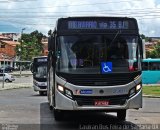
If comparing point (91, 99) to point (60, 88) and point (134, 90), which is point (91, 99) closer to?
point (60, 88)

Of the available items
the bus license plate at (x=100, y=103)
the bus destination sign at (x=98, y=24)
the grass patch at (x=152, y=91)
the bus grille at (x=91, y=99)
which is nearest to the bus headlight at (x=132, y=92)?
the bus grille at (x=91, y=99)

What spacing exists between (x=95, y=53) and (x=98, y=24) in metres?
0.96

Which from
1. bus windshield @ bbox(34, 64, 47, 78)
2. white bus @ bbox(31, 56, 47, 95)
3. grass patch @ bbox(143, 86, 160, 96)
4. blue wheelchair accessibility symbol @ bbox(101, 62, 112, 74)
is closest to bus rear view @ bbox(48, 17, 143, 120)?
blue wheelchair accessibility symbol @ bbox(101, 62, 112, 74)

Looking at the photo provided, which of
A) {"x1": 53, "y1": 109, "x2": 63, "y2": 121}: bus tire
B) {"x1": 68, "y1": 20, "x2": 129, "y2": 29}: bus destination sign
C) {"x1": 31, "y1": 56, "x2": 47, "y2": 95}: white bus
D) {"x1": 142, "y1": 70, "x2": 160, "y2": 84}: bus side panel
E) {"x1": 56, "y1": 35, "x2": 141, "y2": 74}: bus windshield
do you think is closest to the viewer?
{"x1": 56, "y1": 35, "x2": 141, "y2": 74}: bus windshield

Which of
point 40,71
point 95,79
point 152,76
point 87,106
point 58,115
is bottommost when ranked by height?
point 152,76

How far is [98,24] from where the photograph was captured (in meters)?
13.8

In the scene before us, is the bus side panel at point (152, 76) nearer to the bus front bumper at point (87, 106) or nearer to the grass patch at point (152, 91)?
the grass patch at point (152, 91)

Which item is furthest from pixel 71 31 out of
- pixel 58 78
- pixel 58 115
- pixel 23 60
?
pixel 23 60

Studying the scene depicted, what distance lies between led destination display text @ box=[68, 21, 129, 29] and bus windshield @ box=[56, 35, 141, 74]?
30 cm

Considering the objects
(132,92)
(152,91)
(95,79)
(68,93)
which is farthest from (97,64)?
(152,91)

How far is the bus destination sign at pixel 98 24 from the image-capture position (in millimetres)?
13773

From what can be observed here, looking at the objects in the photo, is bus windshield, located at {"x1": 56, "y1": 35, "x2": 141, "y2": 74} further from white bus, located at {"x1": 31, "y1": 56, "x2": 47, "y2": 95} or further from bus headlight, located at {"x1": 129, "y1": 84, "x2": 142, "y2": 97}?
white bus, located at {"x1": 31, "y1": 56, "x2": 47, "y2": 95}

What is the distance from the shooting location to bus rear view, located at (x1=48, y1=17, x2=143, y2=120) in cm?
1312

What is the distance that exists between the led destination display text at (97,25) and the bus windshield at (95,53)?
0.30m
